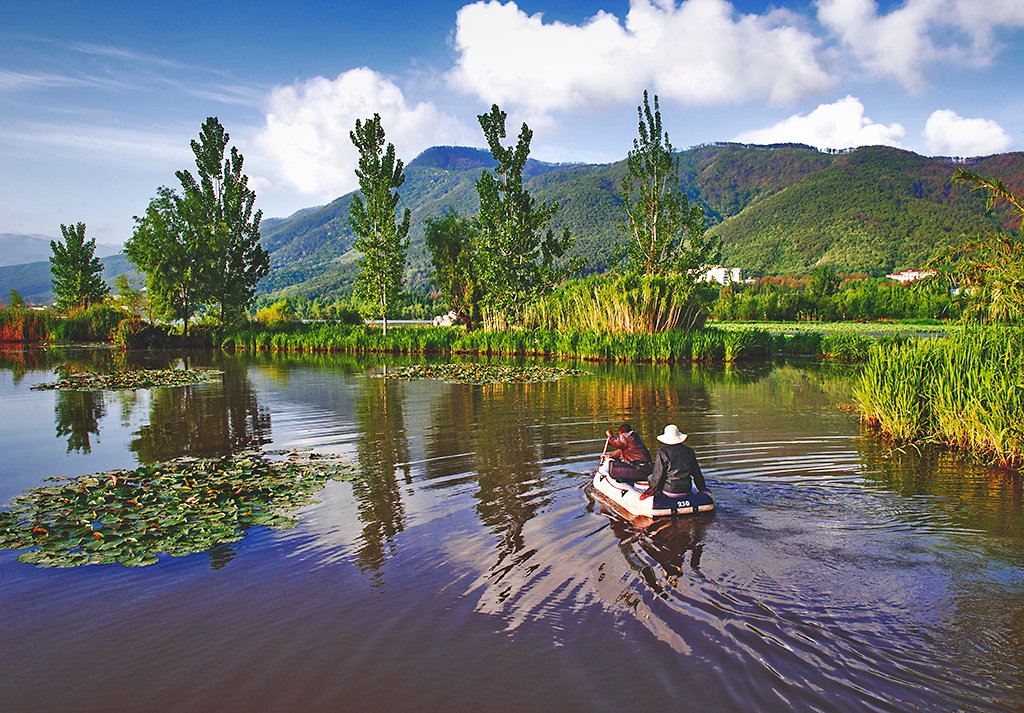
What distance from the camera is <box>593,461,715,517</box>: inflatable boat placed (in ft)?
25.6

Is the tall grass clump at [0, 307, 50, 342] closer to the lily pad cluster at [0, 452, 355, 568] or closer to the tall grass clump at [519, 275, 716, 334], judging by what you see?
the tall grass clump at [519, 275, 716, 334]

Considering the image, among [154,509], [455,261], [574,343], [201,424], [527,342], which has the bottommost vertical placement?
[154,509]

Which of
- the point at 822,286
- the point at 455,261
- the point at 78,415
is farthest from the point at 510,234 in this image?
the point at 822,286

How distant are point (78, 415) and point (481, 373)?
1296 cm

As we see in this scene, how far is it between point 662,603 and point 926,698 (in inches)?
79.7

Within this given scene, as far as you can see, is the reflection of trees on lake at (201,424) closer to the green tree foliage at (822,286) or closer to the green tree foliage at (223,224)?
the green tree foliage at (223,224)

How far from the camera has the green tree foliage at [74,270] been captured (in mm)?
51781

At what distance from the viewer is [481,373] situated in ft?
82.6

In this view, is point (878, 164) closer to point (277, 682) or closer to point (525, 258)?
point (525, 258)

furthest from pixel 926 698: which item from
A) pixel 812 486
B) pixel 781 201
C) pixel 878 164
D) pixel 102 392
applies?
pixel 878 164

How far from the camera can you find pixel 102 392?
20.7m

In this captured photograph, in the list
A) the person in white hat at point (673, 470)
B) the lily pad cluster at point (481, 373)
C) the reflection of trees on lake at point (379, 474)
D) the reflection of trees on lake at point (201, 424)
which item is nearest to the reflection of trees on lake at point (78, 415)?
the reflection of trees on lake at point (201, 424)

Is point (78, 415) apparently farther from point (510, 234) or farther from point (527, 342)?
point (510, 234)

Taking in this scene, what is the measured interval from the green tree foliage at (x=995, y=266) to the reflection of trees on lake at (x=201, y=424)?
13.3 m
